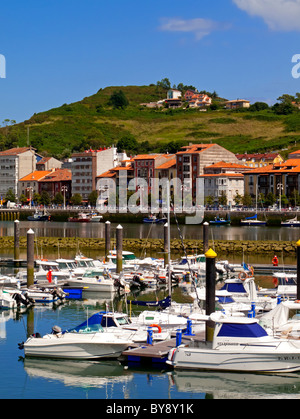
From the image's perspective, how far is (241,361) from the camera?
2302 cm

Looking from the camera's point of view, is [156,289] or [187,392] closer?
[187,392]

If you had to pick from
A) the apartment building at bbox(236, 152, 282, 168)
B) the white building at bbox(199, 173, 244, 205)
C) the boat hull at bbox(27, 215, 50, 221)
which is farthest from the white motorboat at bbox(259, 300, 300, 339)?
the apartment building at bbox(236, 152, 282, 168)

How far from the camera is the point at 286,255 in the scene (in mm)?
57281

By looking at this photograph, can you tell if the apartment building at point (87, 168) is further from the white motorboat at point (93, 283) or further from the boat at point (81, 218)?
the white motorboat at point (93, 283)

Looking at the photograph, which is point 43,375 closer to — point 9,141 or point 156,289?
point 156,289

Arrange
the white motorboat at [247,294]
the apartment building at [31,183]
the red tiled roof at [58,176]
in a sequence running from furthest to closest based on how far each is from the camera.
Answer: the apartment building at [31,183], the red tiled roof at [58,176], the white motorboat at [247,294]

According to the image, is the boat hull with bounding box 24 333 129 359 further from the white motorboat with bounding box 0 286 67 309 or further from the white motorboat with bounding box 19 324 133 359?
the white motorboat with bounding box 0 286 67 309

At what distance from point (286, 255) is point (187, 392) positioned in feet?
120

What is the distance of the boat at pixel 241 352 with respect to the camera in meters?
22.9

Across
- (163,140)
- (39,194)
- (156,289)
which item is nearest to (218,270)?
(156,289)

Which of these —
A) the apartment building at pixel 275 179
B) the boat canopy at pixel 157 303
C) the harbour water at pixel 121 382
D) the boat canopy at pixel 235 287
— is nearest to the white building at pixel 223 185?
the apartment building at pixel 275 179

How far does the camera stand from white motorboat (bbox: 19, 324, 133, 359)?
81.2ft

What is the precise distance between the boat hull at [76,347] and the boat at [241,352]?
7.37ft

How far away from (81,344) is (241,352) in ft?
17.8
